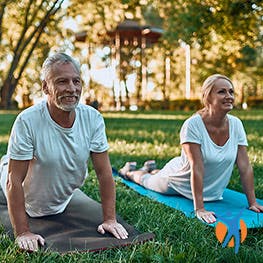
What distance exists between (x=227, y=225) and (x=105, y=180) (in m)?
0.97

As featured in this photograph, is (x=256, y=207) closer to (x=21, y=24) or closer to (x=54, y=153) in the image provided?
(x=54, y=153)

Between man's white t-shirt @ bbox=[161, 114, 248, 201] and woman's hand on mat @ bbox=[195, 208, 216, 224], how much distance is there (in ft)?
1.67

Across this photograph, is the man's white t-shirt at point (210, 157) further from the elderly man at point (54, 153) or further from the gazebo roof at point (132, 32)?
the gazebo roof at point (132, 32)

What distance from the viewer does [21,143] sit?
3.02 metres

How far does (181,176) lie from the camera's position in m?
4.38

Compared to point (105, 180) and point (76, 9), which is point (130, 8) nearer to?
point (76, 9)

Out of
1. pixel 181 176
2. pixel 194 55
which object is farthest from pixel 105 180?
pixel 194 55

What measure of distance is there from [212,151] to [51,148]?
4.88ft

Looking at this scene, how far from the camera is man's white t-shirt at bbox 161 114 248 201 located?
13.3 feet

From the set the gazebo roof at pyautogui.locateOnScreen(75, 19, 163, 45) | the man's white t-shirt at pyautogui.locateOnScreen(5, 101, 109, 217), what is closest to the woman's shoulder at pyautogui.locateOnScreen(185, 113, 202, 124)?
the man's white t-shirt at pyautogui.locateOnScreen(5, 101, 109, 217)

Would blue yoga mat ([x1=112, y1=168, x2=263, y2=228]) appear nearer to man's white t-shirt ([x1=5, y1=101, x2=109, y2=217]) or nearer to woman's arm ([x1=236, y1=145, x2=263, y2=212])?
woman's arm ([x1=236, y1=145, x2=263, y2=212])

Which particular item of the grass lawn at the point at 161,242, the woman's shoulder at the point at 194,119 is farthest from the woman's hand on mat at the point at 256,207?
the woman's shoulder at the point at 194,119

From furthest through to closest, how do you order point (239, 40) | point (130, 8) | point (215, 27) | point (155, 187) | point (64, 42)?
1. point (64, 42)
2. point (130, 8)
3. point (239, 40)
4. point (215, 27)
5. point (155, 187)

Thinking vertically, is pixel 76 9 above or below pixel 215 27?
above
